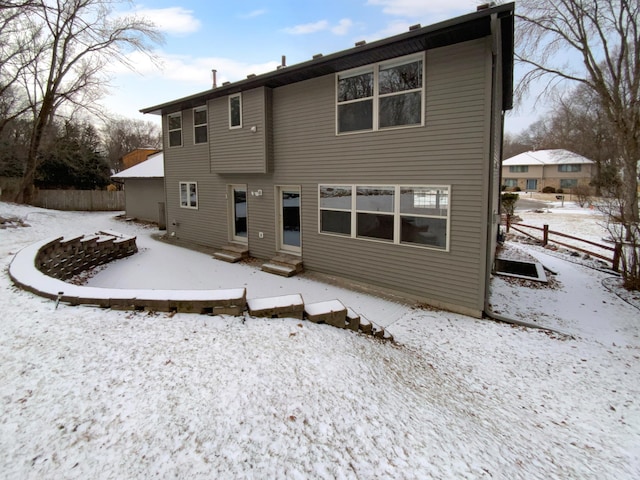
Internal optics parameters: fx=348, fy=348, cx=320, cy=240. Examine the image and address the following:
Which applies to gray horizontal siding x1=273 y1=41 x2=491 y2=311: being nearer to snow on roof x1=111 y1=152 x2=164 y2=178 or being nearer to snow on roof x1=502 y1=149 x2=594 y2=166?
snow on roof x1=111 y1=152 x2=164 y2=178

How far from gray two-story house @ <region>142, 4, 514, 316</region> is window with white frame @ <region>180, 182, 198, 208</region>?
1.36 meters

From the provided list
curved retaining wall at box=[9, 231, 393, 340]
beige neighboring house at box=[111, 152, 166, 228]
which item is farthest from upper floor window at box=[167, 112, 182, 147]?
curved retaining wall at box=[9, 231, 393, 340]

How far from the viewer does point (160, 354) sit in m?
3.75

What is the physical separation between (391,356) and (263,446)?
8.31 ft

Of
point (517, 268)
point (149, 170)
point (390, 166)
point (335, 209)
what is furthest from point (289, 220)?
point (149, 170)

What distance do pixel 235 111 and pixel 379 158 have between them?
510 cm

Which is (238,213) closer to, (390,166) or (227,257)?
(227,257)

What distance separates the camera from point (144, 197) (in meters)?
18.3

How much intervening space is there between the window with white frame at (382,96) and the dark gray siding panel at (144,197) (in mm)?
12182

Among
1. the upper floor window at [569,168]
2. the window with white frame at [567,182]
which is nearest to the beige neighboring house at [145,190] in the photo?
the upper floor window at [569,168]

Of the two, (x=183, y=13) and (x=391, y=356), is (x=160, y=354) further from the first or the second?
(x=183, y=13)

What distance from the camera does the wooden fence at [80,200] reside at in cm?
2141

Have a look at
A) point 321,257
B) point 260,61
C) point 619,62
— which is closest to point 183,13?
point 260,61

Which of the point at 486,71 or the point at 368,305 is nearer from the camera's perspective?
the point at 486,71
